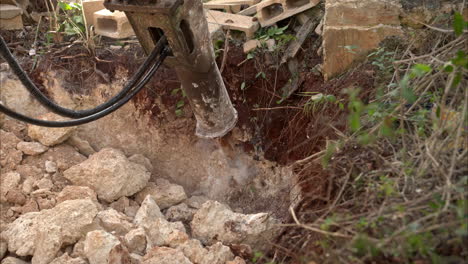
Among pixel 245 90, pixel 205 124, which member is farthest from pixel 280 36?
pixel 205 124

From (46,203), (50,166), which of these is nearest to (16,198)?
(46,203)

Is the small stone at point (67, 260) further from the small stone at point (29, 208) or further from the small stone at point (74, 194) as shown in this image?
the small stone at point (29, 208)

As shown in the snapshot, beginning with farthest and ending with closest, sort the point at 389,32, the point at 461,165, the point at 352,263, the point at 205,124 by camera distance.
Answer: the point at 205,124 < the point at 389,32 < the point at 461,165 < the point at 352,263

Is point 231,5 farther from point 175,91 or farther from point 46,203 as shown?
point 46,203

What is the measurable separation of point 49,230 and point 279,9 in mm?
2416

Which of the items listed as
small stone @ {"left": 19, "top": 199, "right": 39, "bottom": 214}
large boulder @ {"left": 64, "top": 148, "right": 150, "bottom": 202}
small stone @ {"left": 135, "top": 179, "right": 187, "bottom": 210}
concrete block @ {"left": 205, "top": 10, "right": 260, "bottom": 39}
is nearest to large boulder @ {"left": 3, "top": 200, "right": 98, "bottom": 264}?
small stone @ {"left": 19, "top": 199, "right": 39, "bottom": 214}

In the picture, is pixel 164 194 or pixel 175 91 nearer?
pixel 164 194

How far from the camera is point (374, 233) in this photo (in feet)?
6.96

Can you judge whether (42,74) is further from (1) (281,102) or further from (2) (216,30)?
(1) (281,102)

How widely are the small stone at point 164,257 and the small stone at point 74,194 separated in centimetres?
92

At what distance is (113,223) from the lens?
379 cm

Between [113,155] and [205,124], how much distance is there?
783 millimetres

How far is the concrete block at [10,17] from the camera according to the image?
4.97 metres

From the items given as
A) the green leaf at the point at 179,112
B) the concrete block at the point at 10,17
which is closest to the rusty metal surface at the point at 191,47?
the green leaf at the point at 179,112
